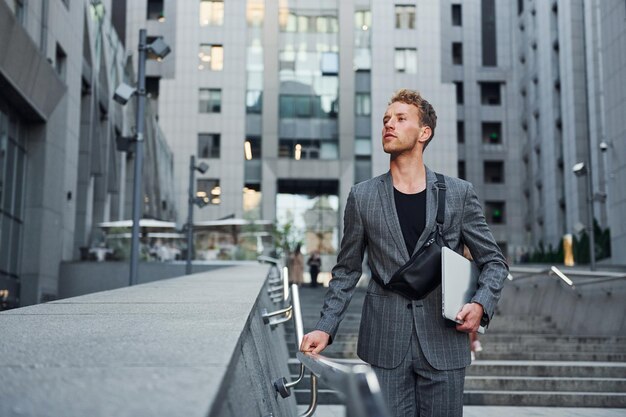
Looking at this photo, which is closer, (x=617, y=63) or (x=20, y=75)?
(x=20, y=75)

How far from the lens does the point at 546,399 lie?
9484mm

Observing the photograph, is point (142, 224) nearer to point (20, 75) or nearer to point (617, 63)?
point (20, 75)

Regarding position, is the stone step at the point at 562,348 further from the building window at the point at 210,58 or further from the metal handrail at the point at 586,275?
the building window at the point at 210,58

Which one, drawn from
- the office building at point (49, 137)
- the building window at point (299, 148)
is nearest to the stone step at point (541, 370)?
the office building at point (49, 137)

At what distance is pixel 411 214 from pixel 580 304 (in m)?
13.1

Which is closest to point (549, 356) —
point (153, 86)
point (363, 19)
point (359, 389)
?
point (359, 389)

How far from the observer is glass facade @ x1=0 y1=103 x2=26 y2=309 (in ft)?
72.9

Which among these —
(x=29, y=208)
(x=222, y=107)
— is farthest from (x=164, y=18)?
(x=29, y=208)

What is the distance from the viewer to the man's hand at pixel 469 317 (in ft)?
10.8

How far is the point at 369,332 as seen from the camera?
Answer: 3477mm

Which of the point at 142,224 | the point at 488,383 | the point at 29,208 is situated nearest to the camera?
the point at 488,383

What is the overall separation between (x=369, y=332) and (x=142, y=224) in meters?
31.1

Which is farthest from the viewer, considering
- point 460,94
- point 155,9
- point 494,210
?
point 460,94

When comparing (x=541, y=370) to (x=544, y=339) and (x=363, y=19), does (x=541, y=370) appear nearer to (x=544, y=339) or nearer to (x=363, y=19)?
(x=544, y=339)
